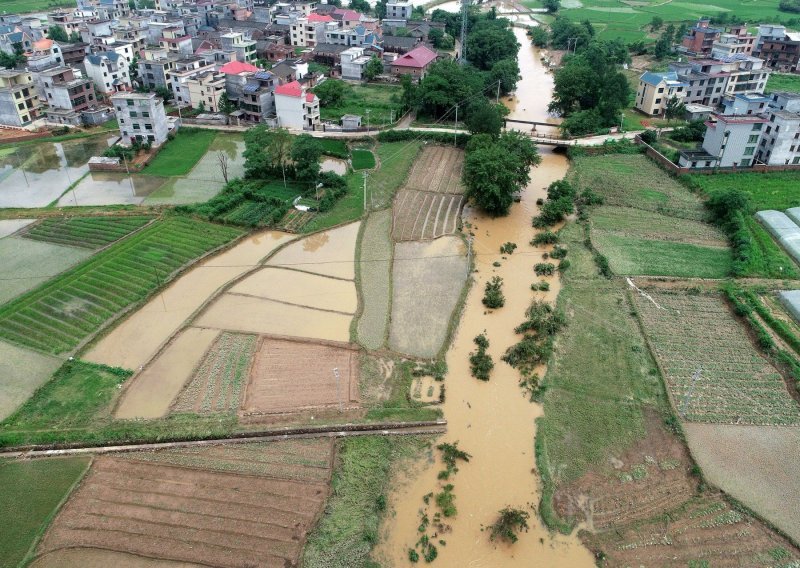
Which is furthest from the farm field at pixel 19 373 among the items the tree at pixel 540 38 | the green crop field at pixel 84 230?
the tree at pixel 540 38

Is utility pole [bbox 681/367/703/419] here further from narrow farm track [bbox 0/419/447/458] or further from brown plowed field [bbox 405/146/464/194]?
brown plowed field [bbox 405/146/464/194]

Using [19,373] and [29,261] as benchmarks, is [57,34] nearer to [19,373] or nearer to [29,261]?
[29,261]

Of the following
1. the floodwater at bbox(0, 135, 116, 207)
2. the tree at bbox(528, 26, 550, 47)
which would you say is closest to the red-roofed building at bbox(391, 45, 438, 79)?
the tree at bbox(528, 26, 550, 47)

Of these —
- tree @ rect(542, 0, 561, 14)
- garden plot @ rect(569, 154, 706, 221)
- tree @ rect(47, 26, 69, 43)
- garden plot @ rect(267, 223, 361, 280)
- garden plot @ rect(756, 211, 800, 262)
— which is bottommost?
garden plot @ rect(267, 223, 361, 280)

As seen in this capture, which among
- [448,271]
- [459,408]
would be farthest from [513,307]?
[459,408]

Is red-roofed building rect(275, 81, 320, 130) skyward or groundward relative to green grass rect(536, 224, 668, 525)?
skyward

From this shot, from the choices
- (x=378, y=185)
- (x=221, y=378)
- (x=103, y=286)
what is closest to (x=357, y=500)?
(x=221, y=378)

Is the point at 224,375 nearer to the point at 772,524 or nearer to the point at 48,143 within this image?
the point at 772,524
